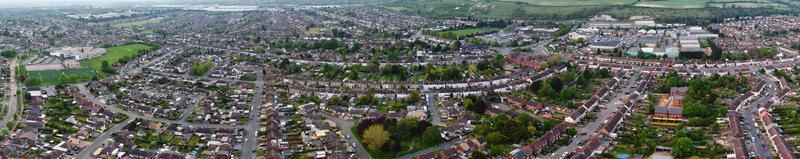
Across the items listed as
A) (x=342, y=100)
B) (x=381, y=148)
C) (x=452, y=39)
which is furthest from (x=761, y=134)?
(x=452, y=39)

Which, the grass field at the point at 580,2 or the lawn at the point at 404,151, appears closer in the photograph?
the lawn at the point at 404,151

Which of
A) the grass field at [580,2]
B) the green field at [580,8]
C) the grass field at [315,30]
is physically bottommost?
the grass field at [315,30]

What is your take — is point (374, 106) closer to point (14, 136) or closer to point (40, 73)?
point (14, 136)

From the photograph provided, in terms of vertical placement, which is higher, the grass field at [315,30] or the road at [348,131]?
the grass field at [315,30]

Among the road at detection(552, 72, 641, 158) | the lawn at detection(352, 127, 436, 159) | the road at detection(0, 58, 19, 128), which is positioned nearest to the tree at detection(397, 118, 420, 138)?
the lawn at detection(352, 127, 436, 159)

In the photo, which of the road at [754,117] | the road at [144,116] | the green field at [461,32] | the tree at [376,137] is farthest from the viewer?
the green field at [461,32]

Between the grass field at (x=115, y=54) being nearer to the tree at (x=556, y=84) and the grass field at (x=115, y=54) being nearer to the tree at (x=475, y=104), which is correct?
the tree at (x=475, y=104)

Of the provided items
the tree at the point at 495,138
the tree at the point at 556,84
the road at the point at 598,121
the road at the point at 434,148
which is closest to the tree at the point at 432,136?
the road at the point at 434,148

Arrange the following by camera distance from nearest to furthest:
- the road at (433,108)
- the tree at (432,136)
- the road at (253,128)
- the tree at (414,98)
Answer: the road at (253,128) < the tree at (432,136) < the road at (433,108) < the tree at (414,98)
